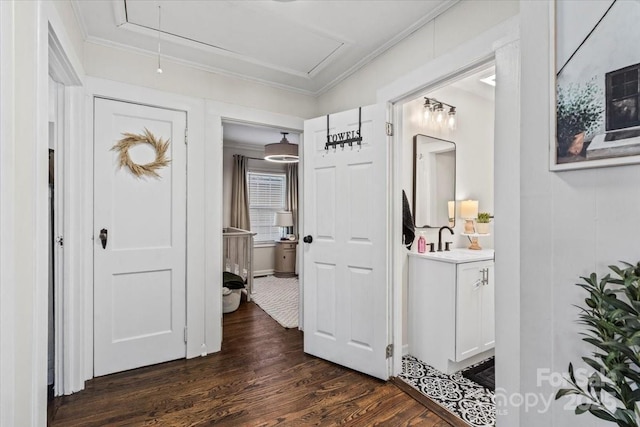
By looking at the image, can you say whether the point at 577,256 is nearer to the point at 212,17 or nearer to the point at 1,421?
the point at 1,421

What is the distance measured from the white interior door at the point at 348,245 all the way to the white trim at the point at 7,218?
6.30ft

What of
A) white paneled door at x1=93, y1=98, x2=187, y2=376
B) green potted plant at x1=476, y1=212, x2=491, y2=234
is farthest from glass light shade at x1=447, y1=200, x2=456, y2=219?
white paneled door at x1=93, y1=98, x2=187, y2=376

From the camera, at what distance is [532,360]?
1015 mm

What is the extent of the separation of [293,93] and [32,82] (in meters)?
2.28

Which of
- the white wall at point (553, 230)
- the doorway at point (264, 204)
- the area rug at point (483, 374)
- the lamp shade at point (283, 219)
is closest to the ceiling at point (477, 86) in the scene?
the white wall at point (553, 230)

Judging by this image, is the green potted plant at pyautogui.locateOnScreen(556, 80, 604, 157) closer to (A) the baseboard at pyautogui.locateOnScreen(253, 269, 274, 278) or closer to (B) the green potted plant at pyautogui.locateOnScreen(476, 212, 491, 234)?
(B) the green potted plant at pyautogui.locateOnScreen(476, 212, 491, 234)

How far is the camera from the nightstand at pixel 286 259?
6.05 m

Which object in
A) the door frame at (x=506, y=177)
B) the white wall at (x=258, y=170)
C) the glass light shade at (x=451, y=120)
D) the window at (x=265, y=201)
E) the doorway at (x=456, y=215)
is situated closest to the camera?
the door frame at (x=506, y=177)

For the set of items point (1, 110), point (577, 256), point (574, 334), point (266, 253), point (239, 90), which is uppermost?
point (239, 90)

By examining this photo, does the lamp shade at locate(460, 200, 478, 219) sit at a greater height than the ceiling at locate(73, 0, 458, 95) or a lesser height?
lesser

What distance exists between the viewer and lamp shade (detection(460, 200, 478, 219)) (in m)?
3.00

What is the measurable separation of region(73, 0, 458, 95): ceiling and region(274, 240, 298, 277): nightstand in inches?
152

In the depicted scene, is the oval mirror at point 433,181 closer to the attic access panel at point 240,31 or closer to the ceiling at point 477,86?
the ceiling at point 477,86

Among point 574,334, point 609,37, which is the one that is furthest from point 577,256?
point 609,37
